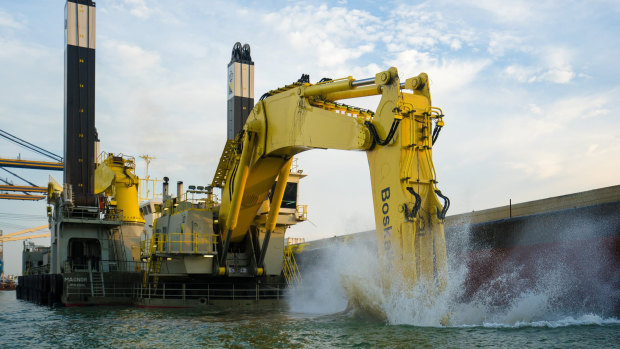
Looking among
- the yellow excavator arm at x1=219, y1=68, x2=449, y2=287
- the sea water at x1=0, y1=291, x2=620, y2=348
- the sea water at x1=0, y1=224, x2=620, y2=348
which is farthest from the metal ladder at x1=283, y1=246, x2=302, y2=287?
the yellow excavator arm at x1=219, y1=68, x2=449, y2=287

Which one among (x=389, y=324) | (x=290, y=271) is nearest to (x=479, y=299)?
(x=389, y=324)

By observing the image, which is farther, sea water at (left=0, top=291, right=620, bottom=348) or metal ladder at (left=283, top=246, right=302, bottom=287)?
metal ladder at (left=283, top=246, right=302, bottom=287)

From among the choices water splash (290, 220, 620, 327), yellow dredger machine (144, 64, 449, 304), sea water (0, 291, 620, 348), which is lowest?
sea water (0, 291, 620, 348)

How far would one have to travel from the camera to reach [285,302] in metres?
23.7

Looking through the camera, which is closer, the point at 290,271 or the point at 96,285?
the point at 290,271

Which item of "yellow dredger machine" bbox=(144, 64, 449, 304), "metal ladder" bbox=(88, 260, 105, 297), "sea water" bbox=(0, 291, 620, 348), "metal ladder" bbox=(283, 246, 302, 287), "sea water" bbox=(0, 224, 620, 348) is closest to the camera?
"sea water" bbox=(0, 291, 620, 348)

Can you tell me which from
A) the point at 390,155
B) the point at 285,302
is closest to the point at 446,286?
the point at 390,155

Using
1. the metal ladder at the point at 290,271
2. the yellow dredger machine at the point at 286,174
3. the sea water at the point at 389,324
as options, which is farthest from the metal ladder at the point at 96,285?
the metal ladder at the point at 290,271

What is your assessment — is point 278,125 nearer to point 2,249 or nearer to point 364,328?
point 364,328

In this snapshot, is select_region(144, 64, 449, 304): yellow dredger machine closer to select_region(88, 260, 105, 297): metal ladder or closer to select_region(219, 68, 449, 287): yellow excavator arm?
select_region(219, 68, 449, 287): yellow excavator arm

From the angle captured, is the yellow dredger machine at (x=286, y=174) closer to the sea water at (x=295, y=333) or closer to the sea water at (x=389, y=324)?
the sea water at (x=389, y=324)

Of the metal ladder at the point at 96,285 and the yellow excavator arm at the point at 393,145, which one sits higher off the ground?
the yellow excavator arm at the point at 393,145

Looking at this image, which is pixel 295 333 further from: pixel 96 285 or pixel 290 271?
pixel 96 285

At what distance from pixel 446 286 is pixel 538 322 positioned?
2.46 meters
